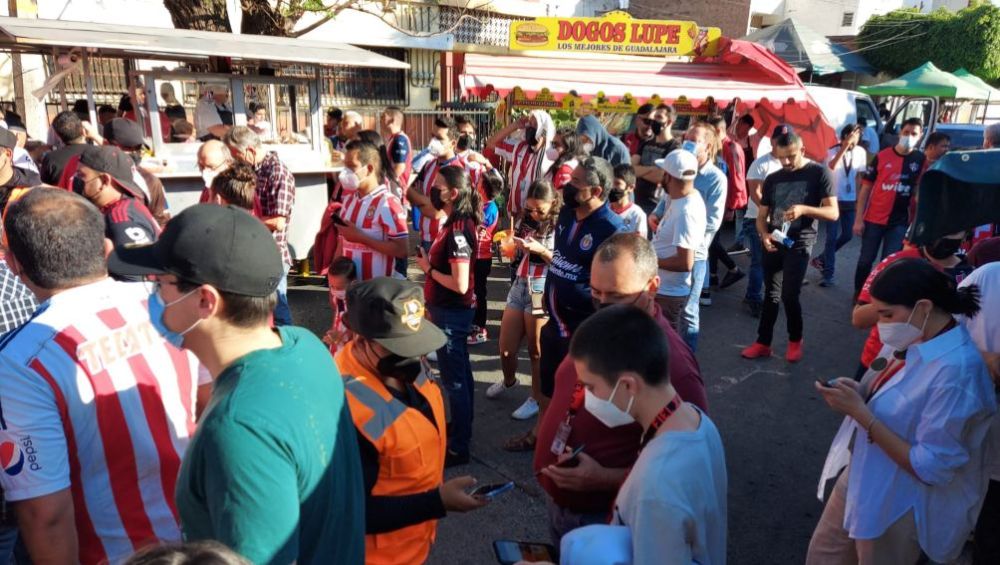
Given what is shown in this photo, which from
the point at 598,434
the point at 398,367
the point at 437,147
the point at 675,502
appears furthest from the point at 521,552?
the point at 437,147

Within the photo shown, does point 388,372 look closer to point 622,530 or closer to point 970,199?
point 622,530

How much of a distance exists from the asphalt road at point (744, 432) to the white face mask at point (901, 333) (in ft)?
4.92

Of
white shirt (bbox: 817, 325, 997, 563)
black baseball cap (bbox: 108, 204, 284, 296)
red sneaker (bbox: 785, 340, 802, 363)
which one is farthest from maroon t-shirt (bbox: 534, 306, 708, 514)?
red sneaker (bbox: 785, 340, 802, 363)

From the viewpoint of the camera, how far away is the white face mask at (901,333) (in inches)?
97.7

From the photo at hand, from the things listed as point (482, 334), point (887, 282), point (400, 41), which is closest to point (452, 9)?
point (400, 41)

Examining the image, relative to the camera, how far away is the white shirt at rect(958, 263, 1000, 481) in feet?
8.87

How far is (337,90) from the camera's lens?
57.5 ft

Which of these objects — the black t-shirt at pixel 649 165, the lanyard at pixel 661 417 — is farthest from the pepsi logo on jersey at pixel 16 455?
the black t-shirt at pixel 649 165

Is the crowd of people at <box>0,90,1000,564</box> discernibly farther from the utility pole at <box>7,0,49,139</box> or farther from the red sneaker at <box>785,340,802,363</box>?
the utility pole at <box>7,0,49,139</box>

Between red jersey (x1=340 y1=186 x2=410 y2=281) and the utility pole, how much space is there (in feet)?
38.4

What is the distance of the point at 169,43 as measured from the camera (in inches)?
256

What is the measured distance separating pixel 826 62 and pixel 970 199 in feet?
76.8

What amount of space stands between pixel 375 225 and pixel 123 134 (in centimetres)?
386

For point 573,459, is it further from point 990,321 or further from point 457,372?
point 990,321
